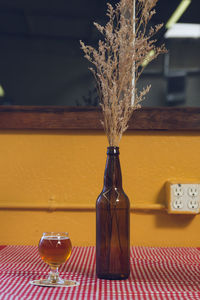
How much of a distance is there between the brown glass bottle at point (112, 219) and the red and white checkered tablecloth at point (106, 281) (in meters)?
0.06

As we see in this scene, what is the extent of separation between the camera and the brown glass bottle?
0.93m

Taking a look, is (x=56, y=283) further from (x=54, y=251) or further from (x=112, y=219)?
(x=112, y=219)

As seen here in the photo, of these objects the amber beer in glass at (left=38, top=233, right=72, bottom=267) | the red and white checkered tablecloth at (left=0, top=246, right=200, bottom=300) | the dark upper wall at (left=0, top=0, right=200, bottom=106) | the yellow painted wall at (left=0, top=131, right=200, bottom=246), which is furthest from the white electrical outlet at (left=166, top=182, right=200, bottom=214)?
the amber beer in glass at (left=38, top=233, right=72, bottom=267)

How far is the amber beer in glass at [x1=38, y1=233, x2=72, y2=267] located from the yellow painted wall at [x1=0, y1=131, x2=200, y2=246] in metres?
0.64

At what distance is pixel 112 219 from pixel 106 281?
0.45 feet

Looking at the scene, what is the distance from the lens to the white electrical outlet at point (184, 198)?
4.89 feet

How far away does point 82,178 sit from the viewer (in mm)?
1553

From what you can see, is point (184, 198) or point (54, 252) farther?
point (184, 198)

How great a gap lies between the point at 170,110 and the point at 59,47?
1.71 feet

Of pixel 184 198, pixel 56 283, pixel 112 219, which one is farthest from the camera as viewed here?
pixel 184 198

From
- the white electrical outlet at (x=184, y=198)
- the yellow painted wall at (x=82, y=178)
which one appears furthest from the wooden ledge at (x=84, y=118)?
the white electrical outlet at (x=184, y=198)

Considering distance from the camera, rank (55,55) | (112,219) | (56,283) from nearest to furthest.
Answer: (56,283), (112,219), (55,55)

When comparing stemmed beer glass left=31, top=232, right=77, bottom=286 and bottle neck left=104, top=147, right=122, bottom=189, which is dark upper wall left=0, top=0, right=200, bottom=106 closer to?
bottle neck left=104, top=147, right=122, bottom=189

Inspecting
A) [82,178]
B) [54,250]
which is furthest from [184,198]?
[54,250]
